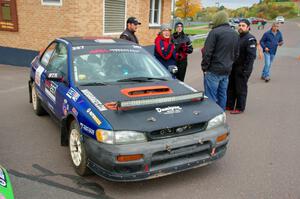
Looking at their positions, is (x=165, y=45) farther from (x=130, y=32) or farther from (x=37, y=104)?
(x=37, y=104)

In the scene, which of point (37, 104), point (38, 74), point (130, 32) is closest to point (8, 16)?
point (130, 32)

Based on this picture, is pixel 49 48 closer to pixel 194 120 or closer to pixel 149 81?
pixel 149 81

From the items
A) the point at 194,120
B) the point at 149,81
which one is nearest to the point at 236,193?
the point at 194,120

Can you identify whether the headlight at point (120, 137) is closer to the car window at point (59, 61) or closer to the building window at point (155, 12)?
the car window at point (59, 61)

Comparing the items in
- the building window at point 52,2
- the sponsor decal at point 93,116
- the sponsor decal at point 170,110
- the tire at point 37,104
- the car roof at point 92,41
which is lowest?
the tire at point 37,104

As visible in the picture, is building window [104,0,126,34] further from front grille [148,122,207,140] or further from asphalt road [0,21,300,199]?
front grille [148,122,207,140]

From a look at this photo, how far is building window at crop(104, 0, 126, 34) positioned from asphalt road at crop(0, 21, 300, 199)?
5958mm

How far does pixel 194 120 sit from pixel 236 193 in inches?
36.6

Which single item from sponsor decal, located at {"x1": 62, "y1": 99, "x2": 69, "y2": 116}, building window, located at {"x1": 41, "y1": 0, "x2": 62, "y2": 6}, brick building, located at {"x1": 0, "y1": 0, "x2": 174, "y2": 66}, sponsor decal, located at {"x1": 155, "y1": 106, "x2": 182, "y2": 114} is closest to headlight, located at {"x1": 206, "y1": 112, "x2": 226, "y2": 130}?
sponsor decal, located at {"x1": 155, "y1": 106, "x2": 182, "y2": 114}

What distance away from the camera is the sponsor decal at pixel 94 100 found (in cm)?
339

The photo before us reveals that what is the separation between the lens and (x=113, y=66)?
4.36 metres

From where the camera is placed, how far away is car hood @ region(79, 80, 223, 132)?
322 centimetres

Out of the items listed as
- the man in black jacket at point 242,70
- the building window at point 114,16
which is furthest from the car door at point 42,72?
the building window at point 114,16

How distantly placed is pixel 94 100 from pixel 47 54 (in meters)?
2.24
